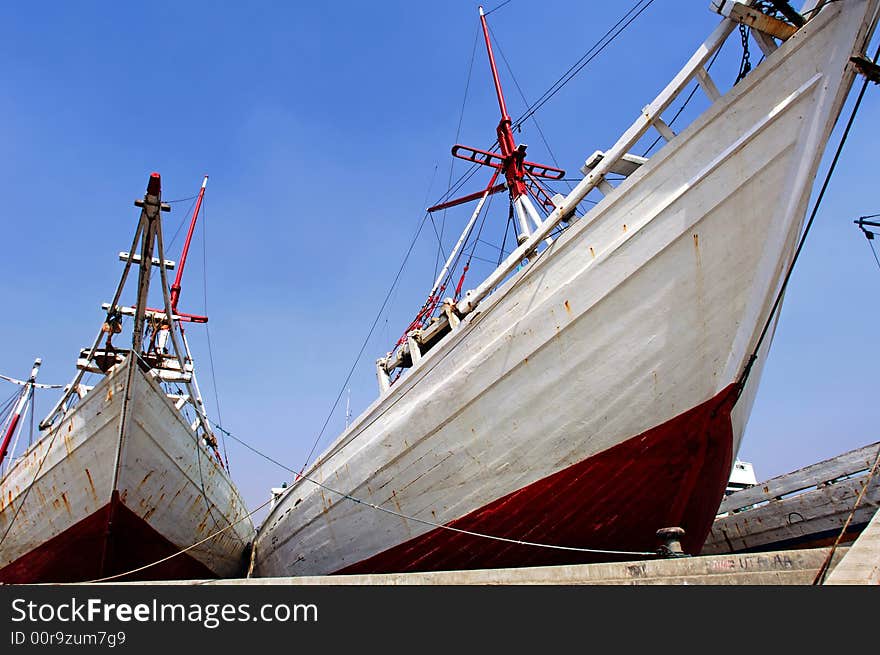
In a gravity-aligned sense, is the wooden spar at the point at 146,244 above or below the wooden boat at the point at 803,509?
above

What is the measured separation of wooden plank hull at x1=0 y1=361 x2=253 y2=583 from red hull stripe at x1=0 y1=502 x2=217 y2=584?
2cm

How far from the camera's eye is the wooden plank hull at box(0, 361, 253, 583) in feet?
26.5

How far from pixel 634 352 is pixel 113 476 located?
7.78 meters

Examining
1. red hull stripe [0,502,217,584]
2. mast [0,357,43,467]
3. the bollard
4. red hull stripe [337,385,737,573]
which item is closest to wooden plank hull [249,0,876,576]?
red hull stripe [337,385,737,573]

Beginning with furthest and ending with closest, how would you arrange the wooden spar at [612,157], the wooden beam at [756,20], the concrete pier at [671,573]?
the wooden spar at [612,157], the wooden beam at [756,20], the concrete pier at [671,573]

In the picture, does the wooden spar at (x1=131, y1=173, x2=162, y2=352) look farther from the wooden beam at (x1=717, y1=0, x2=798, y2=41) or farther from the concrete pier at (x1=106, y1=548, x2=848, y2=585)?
the wooden beam at (x1=717, y1=0, x2=798, y2=41)

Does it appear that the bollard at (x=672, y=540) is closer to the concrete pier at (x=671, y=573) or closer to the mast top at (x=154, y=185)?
the concrete pier at (x=671, y=573)

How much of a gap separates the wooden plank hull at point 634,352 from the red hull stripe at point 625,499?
0.02m

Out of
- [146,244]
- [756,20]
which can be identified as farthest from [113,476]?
[756,20]

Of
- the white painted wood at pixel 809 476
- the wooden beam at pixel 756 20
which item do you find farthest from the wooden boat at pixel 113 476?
the white painted wood at pixel 809 476

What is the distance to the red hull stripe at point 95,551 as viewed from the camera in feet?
26.7

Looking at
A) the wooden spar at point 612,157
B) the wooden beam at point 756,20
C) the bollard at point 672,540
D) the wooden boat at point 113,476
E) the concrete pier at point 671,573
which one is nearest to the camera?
the concrete pier at point 671,573

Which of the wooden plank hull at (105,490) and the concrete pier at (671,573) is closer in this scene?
the concrete pier at (671,573)
